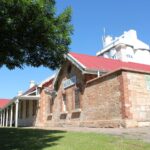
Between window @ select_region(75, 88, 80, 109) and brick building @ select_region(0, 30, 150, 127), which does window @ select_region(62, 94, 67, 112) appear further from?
window @ select_region(75, 88, 80, 109)

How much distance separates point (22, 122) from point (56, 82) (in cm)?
1024

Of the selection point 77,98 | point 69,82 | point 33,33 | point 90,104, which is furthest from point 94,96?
point 33,33

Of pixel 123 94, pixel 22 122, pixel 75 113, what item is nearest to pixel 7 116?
pixel 22 122

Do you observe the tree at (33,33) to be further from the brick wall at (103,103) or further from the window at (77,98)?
the window at (77,98)

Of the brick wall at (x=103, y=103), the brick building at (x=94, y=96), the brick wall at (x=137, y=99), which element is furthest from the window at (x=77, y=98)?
the brick wall at (x=137, y=99)

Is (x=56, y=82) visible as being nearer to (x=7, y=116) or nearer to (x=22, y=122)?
(x=22, y=122)

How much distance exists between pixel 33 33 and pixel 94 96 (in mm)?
8649

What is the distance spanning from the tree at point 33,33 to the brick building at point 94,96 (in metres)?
4.38

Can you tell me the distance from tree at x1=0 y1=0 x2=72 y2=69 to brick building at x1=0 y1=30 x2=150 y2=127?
4.38 m

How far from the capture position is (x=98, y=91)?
62.0ft

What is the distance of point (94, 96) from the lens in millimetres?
19484

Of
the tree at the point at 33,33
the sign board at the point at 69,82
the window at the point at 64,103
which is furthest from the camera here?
the window at the point at 64,103

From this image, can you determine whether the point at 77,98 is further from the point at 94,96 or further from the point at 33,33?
the point at 33,33

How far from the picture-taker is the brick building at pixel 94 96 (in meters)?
16.1
